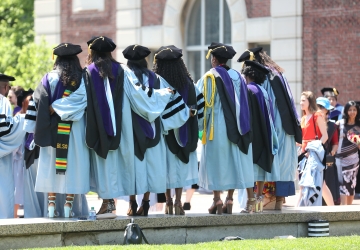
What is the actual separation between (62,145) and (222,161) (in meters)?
2.00

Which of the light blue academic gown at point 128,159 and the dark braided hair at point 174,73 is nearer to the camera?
the light blue academic gown at point 128,159

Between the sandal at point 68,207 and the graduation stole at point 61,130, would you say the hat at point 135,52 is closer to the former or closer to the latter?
the graduation stole at point 61,130

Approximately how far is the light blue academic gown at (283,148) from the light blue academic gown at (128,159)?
170cm

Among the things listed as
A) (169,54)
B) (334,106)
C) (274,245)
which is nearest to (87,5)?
(334,106)

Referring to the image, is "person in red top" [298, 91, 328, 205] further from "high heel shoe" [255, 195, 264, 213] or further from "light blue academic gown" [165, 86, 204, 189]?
"light blue academic gown" [165, 86, 204, 189]

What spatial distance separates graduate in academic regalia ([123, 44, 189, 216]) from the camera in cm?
1109

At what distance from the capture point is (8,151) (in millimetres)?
11828

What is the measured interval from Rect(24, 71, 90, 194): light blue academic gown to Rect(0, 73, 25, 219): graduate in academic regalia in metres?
0.97

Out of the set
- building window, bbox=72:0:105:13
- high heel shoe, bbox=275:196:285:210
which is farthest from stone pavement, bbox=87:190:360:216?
building window, bbox=72:0:105:13

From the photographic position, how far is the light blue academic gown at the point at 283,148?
12195 millimetres

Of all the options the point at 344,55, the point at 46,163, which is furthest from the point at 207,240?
the point at 344,55

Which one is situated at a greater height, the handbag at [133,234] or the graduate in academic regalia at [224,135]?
the graduate in academic regalia at [224,135]

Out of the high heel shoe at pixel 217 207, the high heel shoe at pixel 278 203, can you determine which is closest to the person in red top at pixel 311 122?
the high heel shoe at pixel 278 203

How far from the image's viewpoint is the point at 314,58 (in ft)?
71.8
